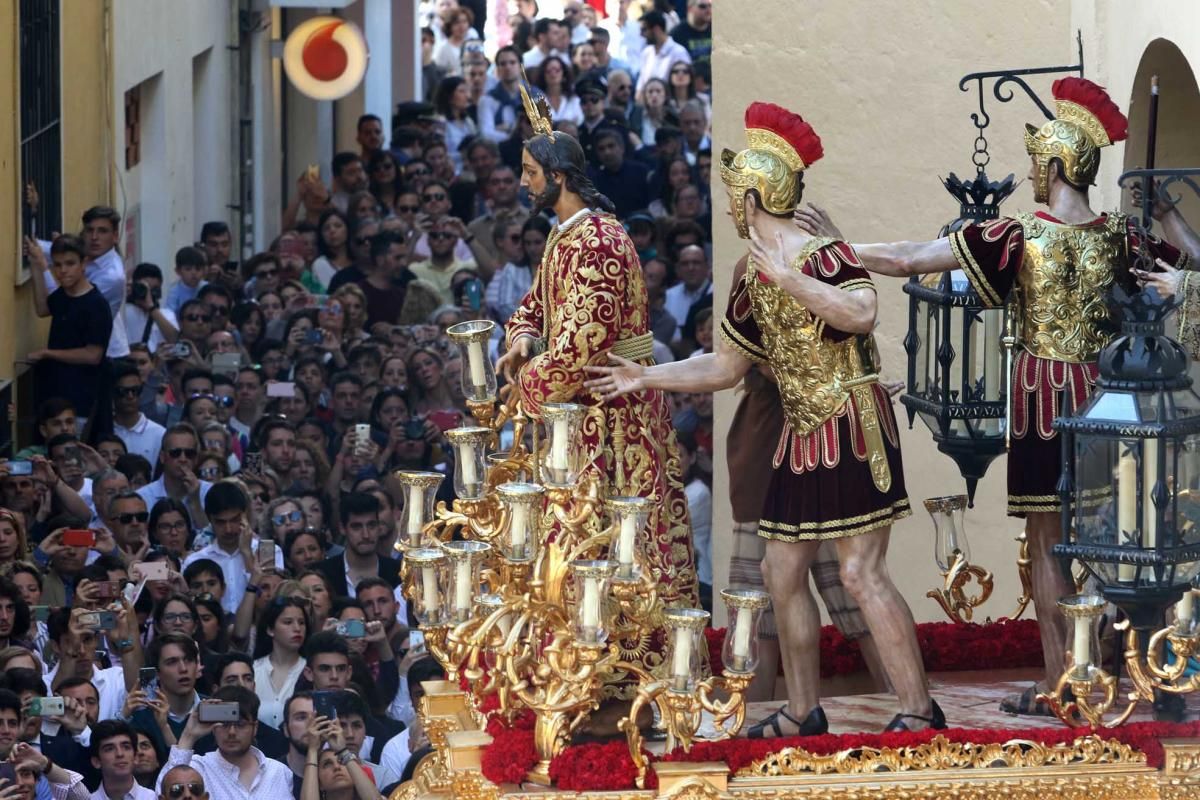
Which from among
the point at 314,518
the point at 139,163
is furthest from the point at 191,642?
the point at 139,163

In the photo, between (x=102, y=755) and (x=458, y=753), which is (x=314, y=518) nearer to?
(x=102, y=755)

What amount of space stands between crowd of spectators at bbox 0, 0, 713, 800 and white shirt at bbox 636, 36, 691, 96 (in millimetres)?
1947

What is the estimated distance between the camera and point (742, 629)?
274 inches

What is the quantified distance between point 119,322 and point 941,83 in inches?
201

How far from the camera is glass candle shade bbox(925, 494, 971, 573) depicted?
27.4 feet

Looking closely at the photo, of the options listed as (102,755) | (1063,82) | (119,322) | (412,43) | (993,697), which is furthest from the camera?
(412,43)

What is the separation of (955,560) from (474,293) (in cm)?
781

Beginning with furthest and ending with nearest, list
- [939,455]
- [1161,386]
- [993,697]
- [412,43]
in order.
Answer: [412,43] → [939,455] → [993,697] → [1161,386]

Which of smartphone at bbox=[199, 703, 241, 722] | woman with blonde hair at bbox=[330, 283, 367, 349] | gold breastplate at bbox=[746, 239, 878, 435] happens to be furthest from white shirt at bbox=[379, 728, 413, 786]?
woman with blonde hair at bbox=[330, 283, 367, 349]

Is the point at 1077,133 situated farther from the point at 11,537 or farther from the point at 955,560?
the point at 11,537

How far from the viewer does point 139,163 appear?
18250 millimetres

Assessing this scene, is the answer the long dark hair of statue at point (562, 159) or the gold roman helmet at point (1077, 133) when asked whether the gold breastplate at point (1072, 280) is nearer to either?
the gold roman helmet at point (1077, 133)

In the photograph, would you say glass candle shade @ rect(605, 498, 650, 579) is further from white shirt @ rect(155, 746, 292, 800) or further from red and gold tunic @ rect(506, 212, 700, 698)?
white shirt @ rect(155, 746, 292, 800)

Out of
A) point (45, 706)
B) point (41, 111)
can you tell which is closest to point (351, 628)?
point (45, 706)
